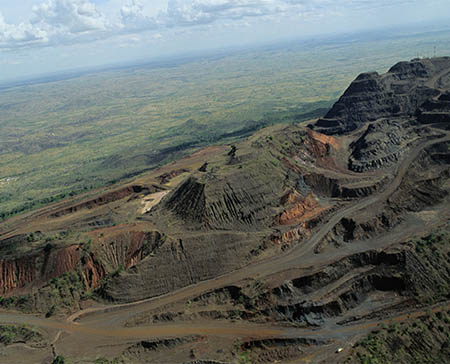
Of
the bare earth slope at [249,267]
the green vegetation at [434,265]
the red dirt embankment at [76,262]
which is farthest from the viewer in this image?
the red dirt embankment at [76,262]

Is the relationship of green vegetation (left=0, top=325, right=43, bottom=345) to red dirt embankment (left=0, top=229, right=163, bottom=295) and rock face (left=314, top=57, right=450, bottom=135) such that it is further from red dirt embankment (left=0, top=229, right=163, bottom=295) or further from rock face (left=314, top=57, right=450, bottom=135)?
rock face (left=314, top=57, right=450, bottom=135)

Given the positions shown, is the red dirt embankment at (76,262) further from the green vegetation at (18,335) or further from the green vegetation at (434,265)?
the green vegetation at (434,265)

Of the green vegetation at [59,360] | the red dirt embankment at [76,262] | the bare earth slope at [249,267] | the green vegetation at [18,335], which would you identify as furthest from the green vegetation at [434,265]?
the green vegetation at [18,335]

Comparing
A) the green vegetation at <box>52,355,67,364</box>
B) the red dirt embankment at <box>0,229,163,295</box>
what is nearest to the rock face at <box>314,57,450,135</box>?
the red dirt embankment at <box>0,229,163,295</box>

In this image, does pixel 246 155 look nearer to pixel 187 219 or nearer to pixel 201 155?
pixel 187 219

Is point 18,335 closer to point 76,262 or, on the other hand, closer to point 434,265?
point 76,262

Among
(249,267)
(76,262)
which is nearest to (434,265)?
(249,267)
